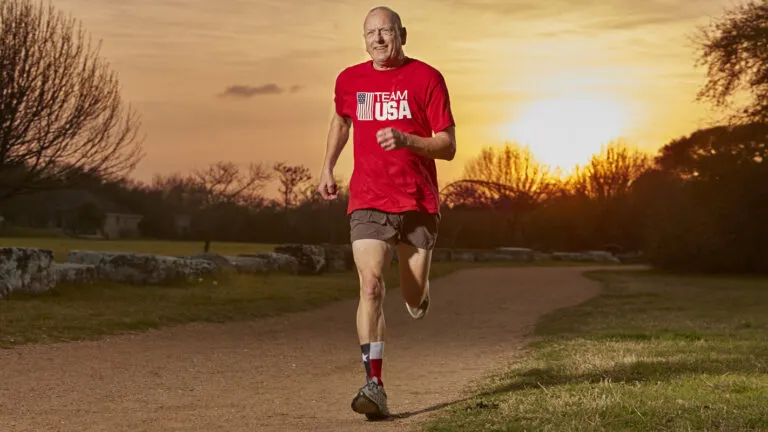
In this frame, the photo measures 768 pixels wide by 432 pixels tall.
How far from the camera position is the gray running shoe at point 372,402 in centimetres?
654

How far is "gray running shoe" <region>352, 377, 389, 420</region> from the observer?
257 inches

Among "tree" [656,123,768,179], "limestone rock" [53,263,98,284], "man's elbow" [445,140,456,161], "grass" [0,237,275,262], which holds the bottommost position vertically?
"limestone rock" [53,263,98,284]

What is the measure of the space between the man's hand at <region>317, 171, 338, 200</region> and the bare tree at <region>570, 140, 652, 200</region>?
79.2 m

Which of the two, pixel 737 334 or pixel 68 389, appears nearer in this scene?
pixel 68 389

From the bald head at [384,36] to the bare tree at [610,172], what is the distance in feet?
260

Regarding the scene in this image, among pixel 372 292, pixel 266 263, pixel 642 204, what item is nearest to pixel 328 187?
pixel 372 292

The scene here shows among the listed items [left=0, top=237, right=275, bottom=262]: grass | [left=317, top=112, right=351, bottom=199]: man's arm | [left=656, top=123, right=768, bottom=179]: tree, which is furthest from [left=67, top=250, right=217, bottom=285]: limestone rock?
[left=656, top=123, right=768, bottom=179]: tree

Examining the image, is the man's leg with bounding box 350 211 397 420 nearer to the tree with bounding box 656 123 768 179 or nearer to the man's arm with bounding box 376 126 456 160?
the man's arm with bounding box 376 126 456 160

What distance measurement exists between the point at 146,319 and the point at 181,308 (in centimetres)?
220

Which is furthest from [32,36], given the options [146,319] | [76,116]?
[146,319]

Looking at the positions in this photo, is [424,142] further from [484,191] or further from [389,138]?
[484,191]

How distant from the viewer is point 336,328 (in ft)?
50.6

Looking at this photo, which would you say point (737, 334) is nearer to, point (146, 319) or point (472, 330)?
point (472, 330)

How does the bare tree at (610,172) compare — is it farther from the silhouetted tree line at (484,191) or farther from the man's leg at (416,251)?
the man's leg at (416,251)
